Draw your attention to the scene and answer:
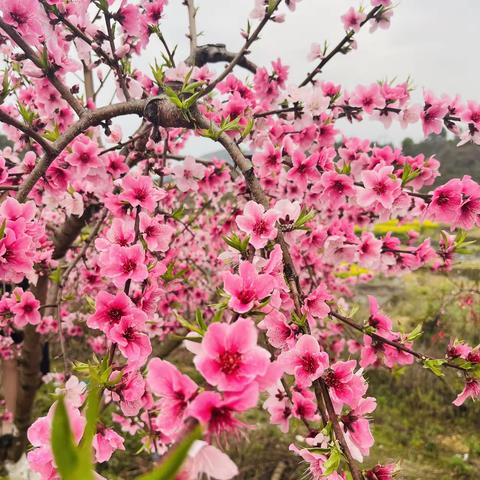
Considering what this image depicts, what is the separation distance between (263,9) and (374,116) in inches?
36.6

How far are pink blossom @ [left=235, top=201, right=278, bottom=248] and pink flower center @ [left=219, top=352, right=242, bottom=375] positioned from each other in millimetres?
492

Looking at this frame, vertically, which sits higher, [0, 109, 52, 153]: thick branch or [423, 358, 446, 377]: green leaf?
[0, 109, 52, 153]: thick branch

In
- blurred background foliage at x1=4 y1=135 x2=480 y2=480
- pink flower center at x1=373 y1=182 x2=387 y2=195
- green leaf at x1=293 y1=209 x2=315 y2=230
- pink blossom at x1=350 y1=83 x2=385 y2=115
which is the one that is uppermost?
pink blossom at x1=350 y1=83 x2=385 y2=115

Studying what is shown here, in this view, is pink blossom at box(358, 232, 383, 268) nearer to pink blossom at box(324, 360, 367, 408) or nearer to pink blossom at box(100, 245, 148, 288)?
pink blossom at box(324, 360, 367, 408)

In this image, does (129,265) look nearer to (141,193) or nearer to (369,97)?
(141,193)

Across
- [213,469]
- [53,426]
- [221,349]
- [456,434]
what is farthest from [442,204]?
[456,434]

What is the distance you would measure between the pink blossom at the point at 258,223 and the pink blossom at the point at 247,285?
0.22 metres

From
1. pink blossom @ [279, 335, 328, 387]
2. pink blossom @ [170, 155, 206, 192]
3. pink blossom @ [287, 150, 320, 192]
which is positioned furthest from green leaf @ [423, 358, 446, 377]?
pink blossom @ [170, 155, 206, 192]

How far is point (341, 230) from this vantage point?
2.46m

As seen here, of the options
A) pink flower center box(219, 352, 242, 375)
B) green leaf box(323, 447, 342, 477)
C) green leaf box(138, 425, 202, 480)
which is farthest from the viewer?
green leaf box(323, 447, 342, 477)

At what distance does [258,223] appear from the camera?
4.06 feet

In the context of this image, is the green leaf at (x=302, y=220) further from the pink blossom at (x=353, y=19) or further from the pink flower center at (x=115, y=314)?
the pink blossom at (x=353, y=19)

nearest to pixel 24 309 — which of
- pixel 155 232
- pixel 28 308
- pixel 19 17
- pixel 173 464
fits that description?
pixel 28 308

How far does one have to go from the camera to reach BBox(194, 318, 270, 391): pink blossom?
2.26ft
